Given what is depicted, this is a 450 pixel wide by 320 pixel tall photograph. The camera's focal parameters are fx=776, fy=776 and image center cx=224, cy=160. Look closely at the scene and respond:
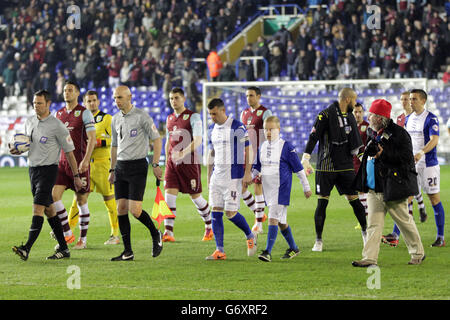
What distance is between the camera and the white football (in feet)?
29.0

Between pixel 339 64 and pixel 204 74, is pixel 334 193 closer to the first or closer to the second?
pixel 339 64

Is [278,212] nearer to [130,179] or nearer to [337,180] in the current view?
[337,180]

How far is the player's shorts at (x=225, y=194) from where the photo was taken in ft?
29.1

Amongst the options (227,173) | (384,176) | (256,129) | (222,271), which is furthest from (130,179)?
(256,129)

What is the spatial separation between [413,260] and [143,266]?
288cm

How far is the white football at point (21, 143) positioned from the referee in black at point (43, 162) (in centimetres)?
5

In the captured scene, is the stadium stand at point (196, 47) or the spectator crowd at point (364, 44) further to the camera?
the stadium stand at point (196, 47)

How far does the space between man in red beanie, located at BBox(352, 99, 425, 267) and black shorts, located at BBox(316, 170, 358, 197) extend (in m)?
1.06

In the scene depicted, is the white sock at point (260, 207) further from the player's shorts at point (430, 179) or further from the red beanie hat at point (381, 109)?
the red beanie hat at point (381, 109)

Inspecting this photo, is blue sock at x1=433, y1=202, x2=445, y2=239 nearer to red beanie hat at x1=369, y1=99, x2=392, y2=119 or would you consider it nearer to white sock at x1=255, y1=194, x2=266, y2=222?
red beanie hat at x1=369, y1=99, x2=392, y2=119

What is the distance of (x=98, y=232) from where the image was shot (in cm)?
1151

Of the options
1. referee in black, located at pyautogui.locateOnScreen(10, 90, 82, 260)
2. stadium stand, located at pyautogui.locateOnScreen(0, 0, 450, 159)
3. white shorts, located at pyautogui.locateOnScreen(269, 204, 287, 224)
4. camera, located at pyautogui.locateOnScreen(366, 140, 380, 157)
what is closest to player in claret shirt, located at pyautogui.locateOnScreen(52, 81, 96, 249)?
referee in black, located at pyautogui.locateOnScreen(10, 90, 82, 260)

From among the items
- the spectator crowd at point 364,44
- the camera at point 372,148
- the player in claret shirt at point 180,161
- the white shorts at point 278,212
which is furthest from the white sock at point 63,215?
the spectator crowd at point 364,44

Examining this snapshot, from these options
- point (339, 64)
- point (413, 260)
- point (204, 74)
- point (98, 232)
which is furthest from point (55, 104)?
point (413, 260)
